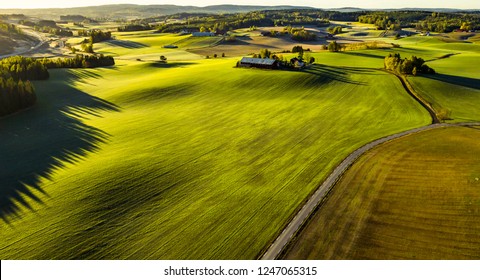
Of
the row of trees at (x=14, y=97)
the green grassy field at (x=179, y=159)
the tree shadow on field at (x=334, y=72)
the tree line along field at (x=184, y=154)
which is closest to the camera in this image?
the green grassy field at (x=179, y=159)

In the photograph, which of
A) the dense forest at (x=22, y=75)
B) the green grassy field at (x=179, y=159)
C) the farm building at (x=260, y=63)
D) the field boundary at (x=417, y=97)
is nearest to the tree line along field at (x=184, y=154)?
the green grassy field at (x=179, y=159)

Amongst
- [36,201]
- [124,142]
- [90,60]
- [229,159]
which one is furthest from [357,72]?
[90,60]

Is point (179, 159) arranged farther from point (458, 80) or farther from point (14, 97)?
point (458, 80)

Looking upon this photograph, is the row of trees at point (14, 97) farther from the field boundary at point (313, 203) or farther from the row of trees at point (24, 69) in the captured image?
the field boundary at point (313, 203)

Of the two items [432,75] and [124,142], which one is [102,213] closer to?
[124,142]

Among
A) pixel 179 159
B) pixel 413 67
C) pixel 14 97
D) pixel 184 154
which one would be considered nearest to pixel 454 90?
pixel 413 67

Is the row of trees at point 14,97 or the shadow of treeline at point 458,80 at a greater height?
the shadow of treeline at point 458,80

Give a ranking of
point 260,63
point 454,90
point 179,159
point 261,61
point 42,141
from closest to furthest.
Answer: point 179,159, point 42,141, point 454,90, point 260,63, point 261,61
